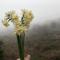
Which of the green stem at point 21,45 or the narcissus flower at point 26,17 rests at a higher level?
the narcissus flower at point 26,17

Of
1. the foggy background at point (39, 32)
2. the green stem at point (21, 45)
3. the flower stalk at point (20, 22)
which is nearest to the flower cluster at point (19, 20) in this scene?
the flower stalk at point (20, 22)

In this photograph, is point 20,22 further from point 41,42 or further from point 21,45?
point 41,42

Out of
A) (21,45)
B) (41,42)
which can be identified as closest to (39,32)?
(41,42)

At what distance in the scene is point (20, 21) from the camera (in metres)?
2.57

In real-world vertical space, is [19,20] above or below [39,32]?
above

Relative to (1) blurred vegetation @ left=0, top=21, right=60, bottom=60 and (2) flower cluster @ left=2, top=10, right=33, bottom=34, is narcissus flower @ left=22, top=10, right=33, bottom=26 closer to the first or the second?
(2) flower cluster @ left=2, top=10, right=33, bottom=34

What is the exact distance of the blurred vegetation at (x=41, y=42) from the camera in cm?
281

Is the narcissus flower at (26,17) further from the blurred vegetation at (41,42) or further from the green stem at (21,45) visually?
the blurred vegetation at (41,42)

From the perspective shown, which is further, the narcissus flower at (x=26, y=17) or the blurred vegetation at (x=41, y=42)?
the blurred vegetation at (x=41, y=42)

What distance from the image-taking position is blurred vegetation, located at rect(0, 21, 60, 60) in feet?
9.21

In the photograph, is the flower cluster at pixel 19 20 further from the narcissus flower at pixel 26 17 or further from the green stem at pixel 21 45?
the green stem at pixel 21 45

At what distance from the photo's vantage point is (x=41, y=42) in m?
2.84

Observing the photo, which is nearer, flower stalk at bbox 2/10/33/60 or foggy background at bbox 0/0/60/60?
flower stalk at bbox 2/10/33/60

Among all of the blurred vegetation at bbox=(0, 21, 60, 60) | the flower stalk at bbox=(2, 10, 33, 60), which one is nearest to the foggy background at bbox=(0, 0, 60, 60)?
the blurred vegetation at bbox=(0, 21, 60, 60)
